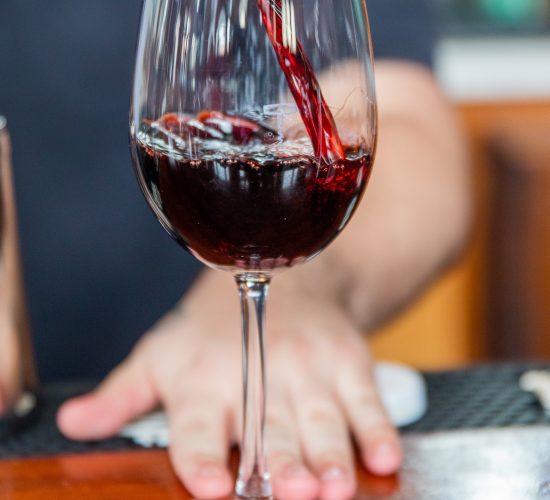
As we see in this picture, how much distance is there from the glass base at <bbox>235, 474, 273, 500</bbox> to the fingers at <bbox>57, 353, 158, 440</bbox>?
0.47 feet

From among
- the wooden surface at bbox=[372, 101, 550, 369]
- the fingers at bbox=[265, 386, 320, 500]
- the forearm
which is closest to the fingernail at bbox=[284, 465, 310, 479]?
the fingers at bbox=[265, 386, 320, 500]

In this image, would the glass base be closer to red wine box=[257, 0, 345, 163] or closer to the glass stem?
the glass stem

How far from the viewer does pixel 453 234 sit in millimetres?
1161

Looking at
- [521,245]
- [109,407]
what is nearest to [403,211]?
[109,407]

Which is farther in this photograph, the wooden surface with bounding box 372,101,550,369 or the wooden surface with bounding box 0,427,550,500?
the wooden surface with bounding box 372,101,550,369

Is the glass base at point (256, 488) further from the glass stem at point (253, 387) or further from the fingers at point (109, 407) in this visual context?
the fingers at point (109, 407)

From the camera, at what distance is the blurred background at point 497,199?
2.16m

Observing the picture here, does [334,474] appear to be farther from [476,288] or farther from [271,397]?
[476,288]

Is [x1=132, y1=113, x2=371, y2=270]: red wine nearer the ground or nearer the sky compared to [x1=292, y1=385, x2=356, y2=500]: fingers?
nearer the sky

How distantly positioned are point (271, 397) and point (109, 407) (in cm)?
11

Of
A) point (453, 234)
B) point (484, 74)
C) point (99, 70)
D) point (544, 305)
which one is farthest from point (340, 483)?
point (484, 74)

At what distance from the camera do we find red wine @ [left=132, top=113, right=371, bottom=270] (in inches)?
20.0

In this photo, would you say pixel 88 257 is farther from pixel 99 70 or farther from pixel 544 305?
pixel 544 305

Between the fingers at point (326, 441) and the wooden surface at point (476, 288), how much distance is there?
1.43m
